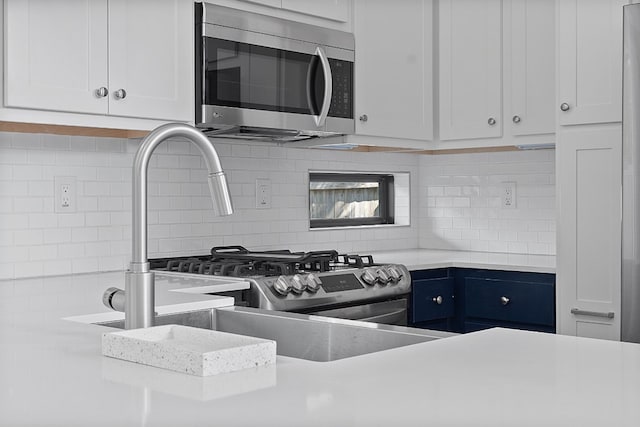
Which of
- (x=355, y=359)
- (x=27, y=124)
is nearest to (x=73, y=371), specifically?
(x=355, y=359)

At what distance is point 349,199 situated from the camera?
438 cm

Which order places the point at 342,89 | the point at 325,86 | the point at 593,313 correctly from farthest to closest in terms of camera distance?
the point at 342,89 < the point at 325,86 < the point at 593,313

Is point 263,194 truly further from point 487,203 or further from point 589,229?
point 589,229

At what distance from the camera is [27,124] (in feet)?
8.84

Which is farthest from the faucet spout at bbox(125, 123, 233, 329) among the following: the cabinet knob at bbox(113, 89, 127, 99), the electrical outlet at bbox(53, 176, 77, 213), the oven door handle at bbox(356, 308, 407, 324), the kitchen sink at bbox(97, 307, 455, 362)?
the oven door handle at bbox(356, 308, 407, 324)

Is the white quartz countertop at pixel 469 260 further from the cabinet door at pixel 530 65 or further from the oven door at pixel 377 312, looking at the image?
the cabinet door at pixel 530 65

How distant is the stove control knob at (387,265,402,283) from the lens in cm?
333

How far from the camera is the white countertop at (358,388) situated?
1059 millimetres

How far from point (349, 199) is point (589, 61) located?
156 centimetres

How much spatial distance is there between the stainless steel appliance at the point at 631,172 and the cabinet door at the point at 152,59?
1.61 metres

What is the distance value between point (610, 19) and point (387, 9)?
110 centimetres

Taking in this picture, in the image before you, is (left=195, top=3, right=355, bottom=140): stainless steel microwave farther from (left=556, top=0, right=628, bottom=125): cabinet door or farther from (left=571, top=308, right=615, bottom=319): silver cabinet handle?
(left=571, top=308, right=615, bottom=319): silver cabinet handle

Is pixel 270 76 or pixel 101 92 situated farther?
pixel 270 76

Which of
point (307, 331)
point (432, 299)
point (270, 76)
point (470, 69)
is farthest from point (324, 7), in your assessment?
point (307, 331)
